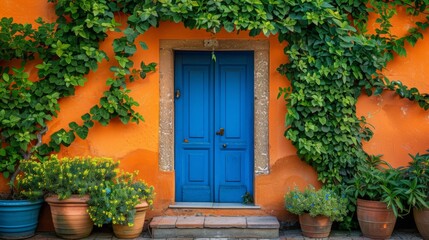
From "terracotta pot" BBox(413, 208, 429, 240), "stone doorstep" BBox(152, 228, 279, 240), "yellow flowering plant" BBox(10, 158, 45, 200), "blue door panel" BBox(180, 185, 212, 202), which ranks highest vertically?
"yellow flowering plant" BBox(10, 158, 45, 200)

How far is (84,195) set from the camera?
21.4ft

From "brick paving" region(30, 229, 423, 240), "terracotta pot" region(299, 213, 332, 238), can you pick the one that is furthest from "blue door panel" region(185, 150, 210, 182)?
"terracotta pot" region(299, 213, 332, 238)

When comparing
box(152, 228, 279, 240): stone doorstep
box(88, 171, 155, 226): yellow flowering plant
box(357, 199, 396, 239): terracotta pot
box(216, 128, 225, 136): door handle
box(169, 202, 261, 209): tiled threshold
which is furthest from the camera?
box(216, 128, 225, 136): door handle

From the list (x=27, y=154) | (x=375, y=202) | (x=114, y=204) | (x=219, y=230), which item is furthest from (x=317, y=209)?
(x=27, y=154)

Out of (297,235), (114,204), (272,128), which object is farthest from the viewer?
(272,128)

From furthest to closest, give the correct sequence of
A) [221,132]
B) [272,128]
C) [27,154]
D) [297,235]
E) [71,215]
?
[221,132], [272,128], [27,154], [297,235], [71,215]

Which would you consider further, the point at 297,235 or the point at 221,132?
the point at 221,132

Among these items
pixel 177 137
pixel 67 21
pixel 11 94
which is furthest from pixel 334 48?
pixel 11 94

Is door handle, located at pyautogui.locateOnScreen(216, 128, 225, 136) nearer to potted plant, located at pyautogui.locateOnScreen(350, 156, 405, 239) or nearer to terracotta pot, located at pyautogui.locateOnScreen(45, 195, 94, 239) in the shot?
potted plant, located at pyautogui.locateOnScreen(350, 156, 405, 239)

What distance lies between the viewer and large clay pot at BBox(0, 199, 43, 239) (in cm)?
656

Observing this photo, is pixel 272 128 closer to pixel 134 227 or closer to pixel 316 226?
pixel 316 226

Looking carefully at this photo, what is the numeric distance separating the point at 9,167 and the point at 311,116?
3.77 m

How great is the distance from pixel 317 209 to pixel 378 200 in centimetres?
78

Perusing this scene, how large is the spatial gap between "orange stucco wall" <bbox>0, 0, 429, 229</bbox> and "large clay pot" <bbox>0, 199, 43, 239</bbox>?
867 mm
